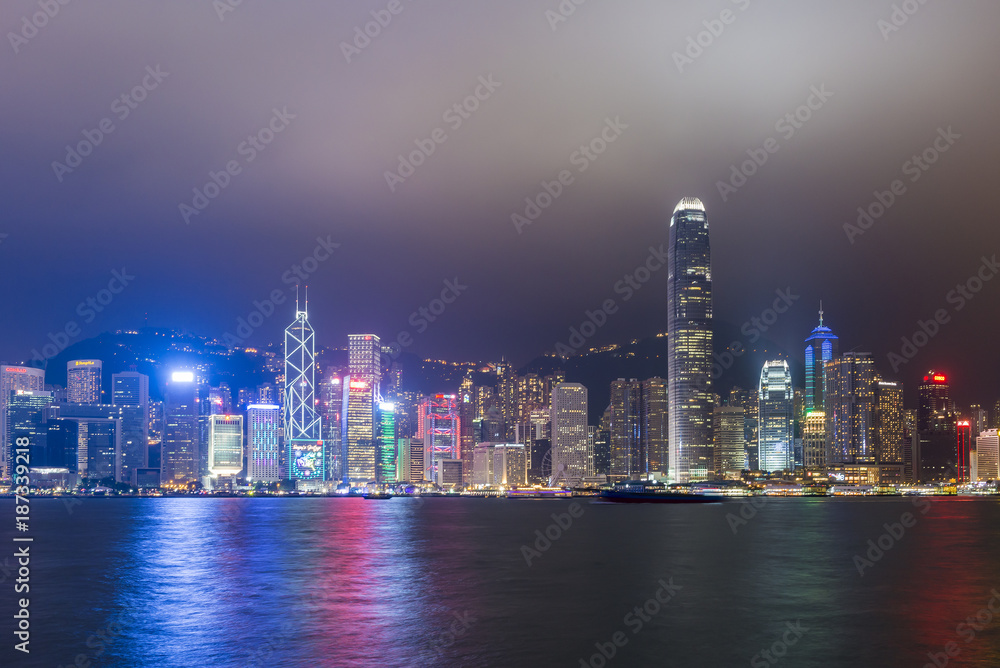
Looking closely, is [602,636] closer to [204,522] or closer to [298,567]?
[298,567]

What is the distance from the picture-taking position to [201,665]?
36.4 meters

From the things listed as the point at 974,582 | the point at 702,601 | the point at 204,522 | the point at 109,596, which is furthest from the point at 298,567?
the point at 204,522

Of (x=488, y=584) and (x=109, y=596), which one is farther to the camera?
(x=488, y=584)

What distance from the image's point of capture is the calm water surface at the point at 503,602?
38531mm

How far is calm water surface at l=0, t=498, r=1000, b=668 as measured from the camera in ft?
126

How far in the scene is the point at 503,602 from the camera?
2008 inches

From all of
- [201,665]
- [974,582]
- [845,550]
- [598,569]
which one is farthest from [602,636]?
[845,550]

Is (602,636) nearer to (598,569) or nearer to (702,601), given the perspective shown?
(702,601)

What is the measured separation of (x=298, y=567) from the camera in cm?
6838

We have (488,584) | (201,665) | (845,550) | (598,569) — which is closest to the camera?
(201,665)

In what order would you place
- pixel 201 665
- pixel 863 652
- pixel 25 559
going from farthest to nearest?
pixel 25 559
pixel 863 652
pixel 201 665

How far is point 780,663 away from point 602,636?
26.8ft

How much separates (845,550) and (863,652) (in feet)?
158

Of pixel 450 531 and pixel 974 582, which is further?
pixel 450 531
